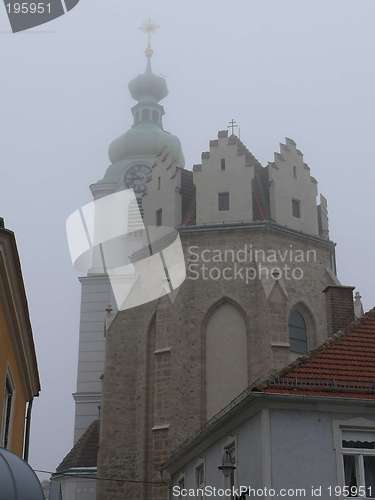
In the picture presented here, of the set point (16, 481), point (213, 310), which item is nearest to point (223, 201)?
point (213, 310)

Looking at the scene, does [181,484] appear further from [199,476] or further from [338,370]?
[338,370]

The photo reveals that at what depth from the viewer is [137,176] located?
158ft

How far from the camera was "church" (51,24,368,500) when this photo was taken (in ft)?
81.3

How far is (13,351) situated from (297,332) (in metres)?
14.7

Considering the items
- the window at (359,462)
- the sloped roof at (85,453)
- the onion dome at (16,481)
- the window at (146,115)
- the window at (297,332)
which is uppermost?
the window at (146,115)

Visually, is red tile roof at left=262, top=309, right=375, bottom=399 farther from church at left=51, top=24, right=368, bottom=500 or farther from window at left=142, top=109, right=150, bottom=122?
window at left=142, top=109, right=150, bottom=122

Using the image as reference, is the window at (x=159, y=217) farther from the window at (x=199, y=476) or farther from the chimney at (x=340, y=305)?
the window at (x=199, y=476)

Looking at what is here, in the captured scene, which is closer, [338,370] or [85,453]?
[338,370]

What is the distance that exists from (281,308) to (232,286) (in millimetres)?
1805

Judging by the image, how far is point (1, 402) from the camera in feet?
38.7

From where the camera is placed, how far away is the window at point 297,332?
25.7 m

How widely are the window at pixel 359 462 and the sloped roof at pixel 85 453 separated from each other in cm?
2131

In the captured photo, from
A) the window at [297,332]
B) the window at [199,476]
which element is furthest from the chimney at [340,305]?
the window at [297,332]

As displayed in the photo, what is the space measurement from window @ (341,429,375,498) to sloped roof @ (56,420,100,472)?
21.3 m
